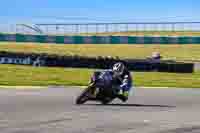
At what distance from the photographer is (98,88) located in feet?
45.2

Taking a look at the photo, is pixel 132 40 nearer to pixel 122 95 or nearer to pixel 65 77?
pixel 65 77

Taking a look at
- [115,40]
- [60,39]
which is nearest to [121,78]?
[60,39]

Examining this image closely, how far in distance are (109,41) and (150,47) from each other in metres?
3.89

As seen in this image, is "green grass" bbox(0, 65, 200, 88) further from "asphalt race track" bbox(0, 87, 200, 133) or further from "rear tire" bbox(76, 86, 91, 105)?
"rear tire" bbox(76, 86, 91, 105)

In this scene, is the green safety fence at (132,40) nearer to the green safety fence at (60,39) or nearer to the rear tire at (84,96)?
the green safety fence at (60,39)

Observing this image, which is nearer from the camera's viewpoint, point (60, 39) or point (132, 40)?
point (60, 39)

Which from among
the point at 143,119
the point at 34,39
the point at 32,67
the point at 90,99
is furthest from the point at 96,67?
the point at 34,39

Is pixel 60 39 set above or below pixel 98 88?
above

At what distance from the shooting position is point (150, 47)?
5662 centimetres

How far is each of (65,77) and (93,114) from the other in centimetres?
1301

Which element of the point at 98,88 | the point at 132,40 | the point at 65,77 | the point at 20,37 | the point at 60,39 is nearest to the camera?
the point at 98,88

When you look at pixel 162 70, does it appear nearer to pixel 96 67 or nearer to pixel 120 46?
pixel 96 67

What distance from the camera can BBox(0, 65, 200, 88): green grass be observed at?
898 inches

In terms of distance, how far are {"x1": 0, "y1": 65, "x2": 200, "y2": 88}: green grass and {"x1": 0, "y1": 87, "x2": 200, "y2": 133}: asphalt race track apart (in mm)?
5222
